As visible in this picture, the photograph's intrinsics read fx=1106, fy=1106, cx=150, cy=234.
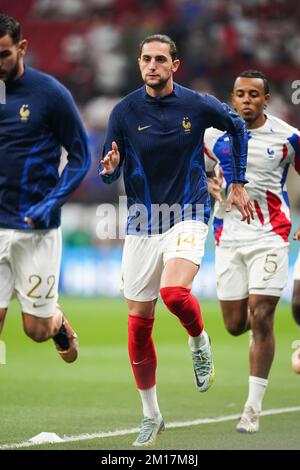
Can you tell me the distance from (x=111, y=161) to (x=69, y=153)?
35 cm

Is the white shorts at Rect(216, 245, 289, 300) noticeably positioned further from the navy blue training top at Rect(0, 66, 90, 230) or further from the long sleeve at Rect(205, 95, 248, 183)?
the navy blue training top at Rect(0, 66, 90, 230)

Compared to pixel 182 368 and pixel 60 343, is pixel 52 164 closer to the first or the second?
pixel 60 343

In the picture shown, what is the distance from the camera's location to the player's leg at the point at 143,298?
24.1ft

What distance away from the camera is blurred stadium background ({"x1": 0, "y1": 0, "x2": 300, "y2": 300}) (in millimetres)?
22172

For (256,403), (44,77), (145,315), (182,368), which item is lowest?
(182,368)

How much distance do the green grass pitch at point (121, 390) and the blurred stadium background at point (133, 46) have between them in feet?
21.0

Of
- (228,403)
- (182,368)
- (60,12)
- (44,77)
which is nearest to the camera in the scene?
(44,77)

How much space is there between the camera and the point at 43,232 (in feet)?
22.5

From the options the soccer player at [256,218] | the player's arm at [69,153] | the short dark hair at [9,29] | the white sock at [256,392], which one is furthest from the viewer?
the soccer player at [256,218]

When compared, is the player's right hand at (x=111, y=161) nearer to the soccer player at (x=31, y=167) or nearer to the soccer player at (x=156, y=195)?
the soccer player at (x=156, y=195)

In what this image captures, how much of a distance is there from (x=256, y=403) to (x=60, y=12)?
18959mm

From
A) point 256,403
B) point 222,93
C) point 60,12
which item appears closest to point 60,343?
point 256,403

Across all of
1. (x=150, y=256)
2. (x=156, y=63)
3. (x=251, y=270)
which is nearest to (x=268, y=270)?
(x=251, y=270)

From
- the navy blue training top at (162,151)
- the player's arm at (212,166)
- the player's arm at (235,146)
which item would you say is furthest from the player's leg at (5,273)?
the player's arm at (212,166)
